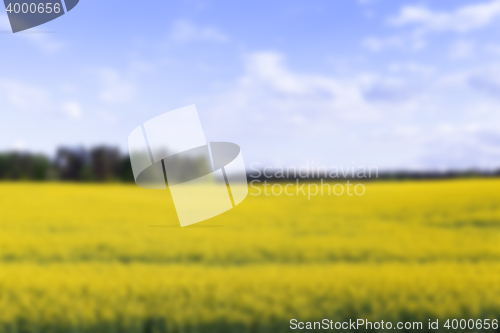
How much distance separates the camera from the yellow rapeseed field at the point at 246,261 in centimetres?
315

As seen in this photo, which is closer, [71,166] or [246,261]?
[246,261]

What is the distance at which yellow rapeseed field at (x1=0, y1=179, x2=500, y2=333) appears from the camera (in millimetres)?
3148

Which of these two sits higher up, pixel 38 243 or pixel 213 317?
pixel 213 317

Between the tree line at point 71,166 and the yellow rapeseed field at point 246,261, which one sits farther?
the tree line at point 71,166

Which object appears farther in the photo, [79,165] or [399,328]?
[79,165]

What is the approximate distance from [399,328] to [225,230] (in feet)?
11.5

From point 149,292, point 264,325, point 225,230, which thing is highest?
point 149,292

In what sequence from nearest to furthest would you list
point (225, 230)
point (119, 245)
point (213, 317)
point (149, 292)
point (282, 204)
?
point (213, 317) → point (149, 292) → point (119, 245) → point (225, 230) → point (282, 204)

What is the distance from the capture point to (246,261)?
503cm

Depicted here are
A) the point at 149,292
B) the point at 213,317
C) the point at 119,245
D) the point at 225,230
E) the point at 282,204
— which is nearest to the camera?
the point at 213,317

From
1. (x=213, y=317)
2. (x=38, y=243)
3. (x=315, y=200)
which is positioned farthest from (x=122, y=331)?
(x=315, y=200)

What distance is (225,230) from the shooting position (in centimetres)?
617

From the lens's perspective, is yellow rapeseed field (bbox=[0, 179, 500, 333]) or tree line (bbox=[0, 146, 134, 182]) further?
tree line (bbox=[0, 146, 134, 182])

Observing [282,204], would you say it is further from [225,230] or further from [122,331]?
[122,331]
